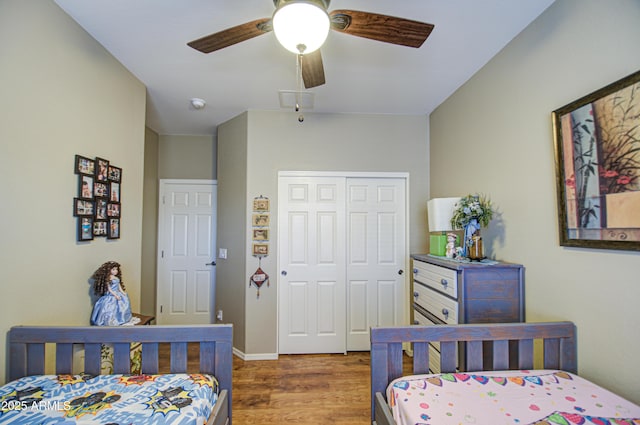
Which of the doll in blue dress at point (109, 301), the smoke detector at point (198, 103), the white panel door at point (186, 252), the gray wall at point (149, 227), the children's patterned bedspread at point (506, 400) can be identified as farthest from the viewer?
the white panel door at point (186, 252)

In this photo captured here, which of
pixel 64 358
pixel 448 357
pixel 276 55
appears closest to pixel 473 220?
pixel 448 357

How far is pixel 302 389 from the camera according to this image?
7.72 feet

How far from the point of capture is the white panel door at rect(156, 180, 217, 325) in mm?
3717

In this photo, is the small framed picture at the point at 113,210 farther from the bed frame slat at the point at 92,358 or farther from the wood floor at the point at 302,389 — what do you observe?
the wood floor at the point at 302,389

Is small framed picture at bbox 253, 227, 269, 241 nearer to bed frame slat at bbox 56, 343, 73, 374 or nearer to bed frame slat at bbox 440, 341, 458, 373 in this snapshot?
bed frame slat at bbox 56, 343, 73, 374

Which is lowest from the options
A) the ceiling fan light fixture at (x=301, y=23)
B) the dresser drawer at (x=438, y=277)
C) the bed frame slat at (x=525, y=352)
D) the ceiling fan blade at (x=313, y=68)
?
the bed frame slat at (x=525, y=352)

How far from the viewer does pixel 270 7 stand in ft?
5.21

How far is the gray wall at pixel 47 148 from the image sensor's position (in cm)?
134

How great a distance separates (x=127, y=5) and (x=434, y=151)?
112 inches

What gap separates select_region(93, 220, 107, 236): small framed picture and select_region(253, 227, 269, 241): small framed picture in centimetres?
133

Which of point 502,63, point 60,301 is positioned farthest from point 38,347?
point 502,63

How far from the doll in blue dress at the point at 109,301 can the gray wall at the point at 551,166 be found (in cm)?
270

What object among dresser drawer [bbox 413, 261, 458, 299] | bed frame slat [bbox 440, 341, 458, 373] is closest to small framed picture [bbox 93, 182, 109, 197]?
bed frame slat [bbox 440, 341, 458, 373]

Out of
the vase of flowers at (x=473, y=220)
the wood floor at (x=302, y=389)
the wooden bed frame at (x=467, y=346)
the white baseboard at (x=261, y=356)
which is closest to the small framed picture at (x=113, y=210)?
the wood floor at (x=302, y=389)
